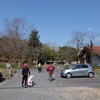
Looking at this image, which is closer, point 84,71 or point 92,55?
point 84,71

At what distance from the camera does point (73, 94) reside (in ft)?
55.1

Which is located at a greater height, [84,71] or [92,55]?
[92,55]

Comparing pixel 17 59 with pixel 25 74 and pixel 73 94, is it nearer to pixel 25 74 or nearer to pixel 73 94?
pixel 25 74

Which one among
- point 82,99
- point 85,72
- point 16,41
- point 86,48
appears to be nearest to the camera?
point 82,99

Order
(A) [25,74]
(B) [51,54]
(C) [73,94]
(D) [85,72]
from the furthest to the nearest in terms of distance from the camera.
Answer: (B) [51,54] < (D) [85,72] < (A) [25,74] < (C) [73,94]

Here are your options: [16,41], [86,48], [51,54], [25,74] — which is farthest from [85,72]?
[51,54]

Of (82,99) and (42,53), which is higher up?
(42,53)

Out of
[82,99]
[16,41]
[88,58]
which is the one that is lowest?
[82,99]

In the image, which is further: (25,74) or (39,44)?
(39,44)

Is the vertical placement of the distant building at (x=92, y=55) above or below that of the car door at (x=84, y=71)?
above

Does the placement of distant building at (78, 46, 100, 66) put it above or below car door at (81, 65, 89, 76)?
above

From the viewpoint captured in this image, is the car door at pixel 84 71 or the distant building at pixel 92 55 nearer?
the car door at pixel 84 71

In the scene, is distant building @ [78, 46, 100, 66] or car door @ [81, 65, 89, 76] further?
distant building @ [78, 46, 100, 66]

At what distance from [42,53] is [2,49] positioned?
588 inches
